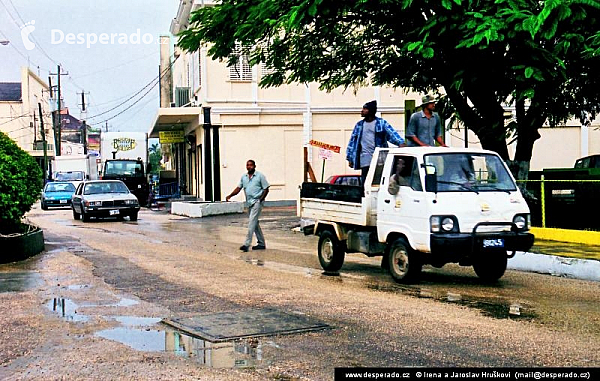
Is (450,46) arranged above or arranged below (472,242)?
above

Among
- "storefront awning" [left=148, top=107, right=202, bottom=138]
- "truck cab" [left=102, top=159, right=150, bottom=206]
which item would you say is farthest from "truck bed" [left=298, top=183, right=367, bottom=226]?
"truck cab" [left=102, top=159, right=150, bottom=206]

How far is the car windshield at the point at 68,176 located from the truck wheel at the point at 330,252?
3964cm

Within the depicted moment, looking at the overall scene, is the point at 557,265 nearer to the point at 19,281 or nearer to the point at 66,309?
the point at 66,309

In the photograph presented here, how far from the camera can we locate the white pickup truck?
1091 centimetres

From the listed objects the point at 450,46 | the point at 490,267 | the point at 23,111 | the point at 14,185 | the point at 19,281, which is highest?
A: the point at 23,111

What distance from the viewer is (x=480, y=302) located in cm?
1005

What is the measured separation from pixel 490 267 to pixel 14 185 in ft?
29.1

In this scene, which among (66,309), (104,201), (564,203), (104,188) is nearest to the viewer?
(66,309)

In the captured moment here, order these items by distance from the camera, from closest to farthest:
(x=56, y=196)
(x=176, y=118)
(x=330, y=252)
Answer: (x=330, y=252) → (x=176, y=118) → (x=56, y=196)

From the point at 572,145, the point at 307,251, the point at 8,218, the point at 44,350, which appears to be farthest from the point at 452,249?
the point at 572,145

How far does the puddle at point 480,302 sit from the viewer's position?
30.1 feet

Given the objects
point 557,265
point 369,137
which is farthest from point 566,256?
point 369,137

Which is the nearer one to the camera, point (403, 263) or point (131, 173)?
point (403, 263)

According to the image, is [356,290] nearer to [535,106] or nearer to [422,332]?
[422,332]
